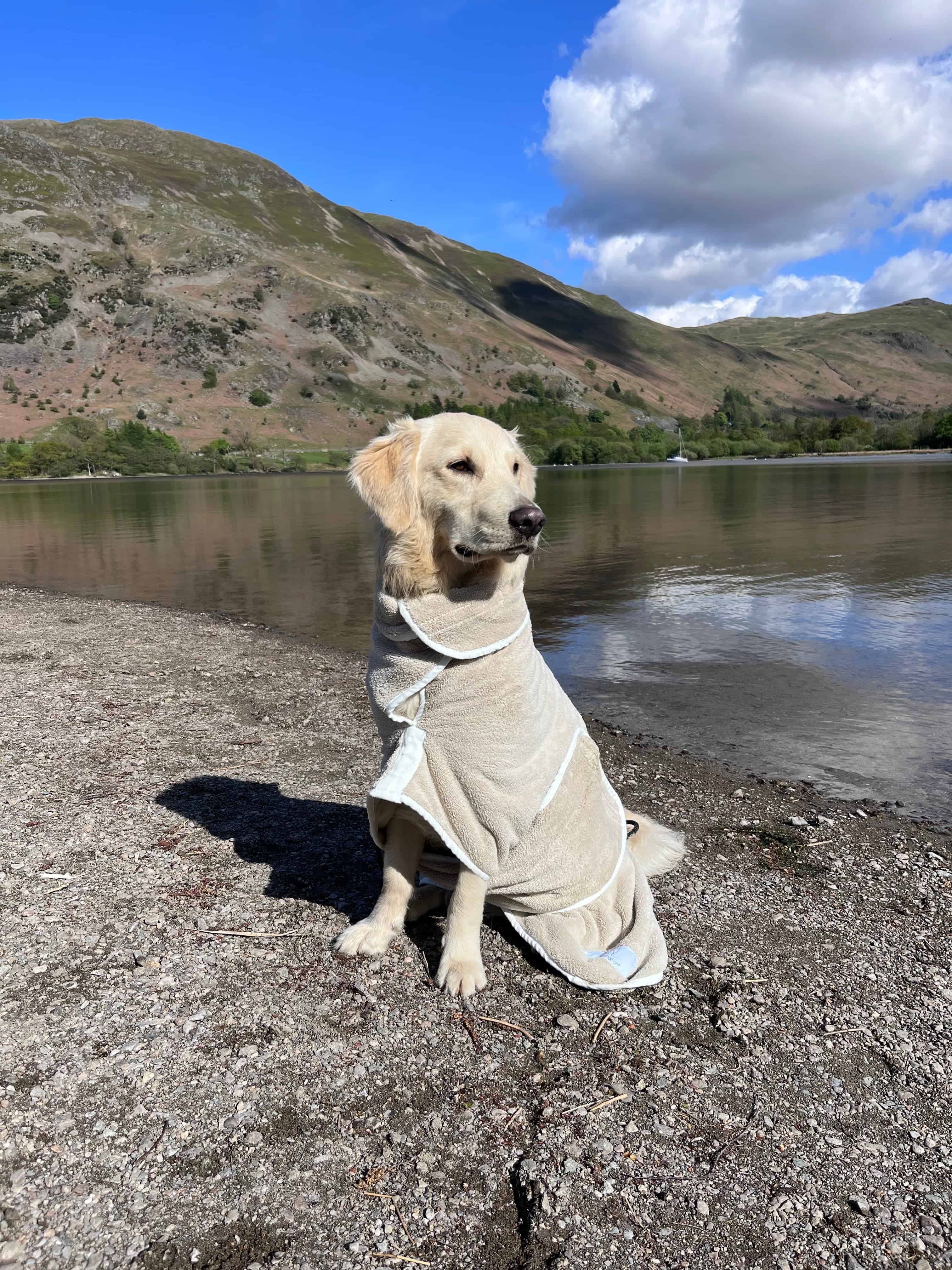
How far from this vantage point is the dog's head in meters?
4.11

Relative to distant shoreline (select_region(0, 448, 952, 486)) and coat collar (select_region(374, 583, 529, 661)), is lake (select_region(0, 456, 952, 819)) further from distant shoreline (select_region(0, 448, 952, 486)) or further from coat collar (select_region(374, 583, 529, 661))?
distant shoreline (select_region(0, 448, 952, 486))

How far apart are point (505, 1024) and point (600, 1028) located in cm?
52

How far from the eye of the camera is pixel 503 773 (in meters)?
4.03

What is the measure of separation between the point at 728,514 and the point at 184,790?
43.5 meters

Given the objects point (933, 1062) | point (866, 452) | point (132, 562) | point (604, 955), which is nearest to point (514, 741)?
point (604, 955)

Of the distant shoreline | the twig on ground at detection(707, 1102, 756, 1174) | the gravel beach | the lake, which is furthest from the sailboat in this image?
the twig on ground at detection(707, 1102, 756, 1174)

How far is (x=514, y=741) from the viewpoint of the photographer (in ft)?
13.3

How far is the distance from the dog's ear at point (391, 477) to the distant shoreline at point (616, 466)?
11747 cm

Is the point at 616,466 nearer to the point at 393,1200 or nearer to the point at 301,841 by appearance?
the point at 301,841

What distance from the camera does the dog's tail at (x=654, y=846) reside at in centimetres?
555

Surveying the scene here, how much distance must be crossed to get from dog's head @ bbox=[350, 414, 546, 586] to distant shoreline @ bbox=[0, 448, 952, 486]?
117 meters

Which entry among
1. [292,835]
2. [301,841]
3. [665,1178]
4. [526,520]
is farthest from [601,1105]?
[292,835]

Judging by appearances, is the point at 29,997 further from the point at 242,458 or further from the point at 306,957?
the point at 242,458

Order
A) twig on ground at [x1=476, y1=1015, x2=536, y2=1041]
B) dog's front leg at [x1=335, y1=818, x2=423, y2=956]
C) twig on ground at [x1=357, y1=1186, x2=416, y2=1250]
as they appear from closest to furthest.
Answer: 1. twig on ground at [x1=357, y1=1186, x2=416, y2=1250]
2. twig on ground at [x1=476, y1=1015, x2=536, y2=1041]
3. dog's front leg at [x1=335, y1=818, x2=423, y2=956]
